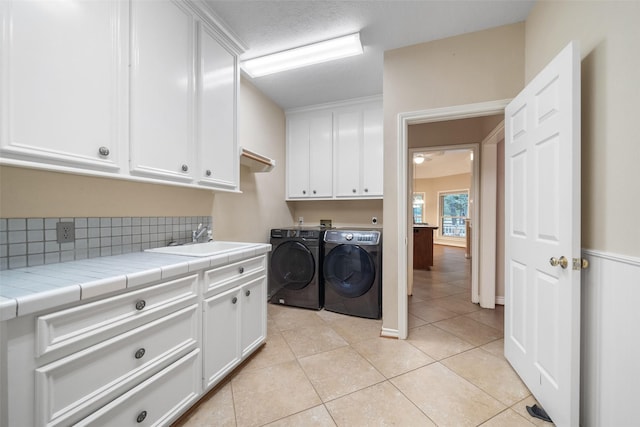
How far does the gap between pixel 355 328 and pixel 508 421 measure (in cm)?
125

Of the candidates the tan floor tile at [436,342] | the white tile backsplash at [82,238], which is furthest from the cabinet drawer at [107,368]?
the tan floor tile at [436,342]

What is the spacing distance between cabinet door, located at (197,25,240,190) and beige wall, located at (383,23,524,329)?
130 cm

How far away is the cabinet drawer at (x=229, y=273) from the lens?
1408 mm

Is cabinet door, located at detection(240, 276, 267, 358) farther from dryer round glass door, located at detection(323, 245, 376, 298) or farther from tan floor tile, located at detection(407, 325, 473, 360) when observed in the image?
tan floor tile, located at detection(407, 325, 473, 360)

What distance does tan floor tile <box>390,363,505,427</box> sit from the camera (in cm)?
132

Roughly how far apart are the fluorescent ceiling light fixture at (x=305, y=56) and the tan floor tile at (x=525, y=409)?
264cm

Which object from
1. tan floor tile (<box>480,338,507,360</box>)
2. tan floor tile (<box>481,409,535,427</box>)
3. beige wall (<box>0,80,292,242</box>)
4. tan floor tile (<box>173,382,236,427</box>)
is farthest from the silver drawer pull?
tan floor tile (<box>480,338,507,360</box>)

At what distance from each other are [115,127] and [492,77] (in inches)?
100

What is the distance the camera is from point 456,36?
2002mm

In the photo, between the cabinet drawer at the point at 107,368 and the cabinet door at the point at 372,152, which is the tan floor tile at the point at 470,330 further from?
the cabinet drawer at the point at 107,368

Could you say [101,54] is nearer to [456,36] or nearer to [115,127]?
[115,127]

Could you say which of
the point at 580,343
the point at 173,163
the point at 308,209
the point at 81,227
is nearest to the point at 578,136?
the point at 580,343

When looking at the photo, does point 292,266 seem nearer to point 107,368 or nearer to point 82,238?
point 82,238

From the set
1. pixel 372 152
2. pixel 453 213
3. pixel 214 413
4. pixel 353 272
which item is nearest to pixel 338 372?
pixel 214 413
